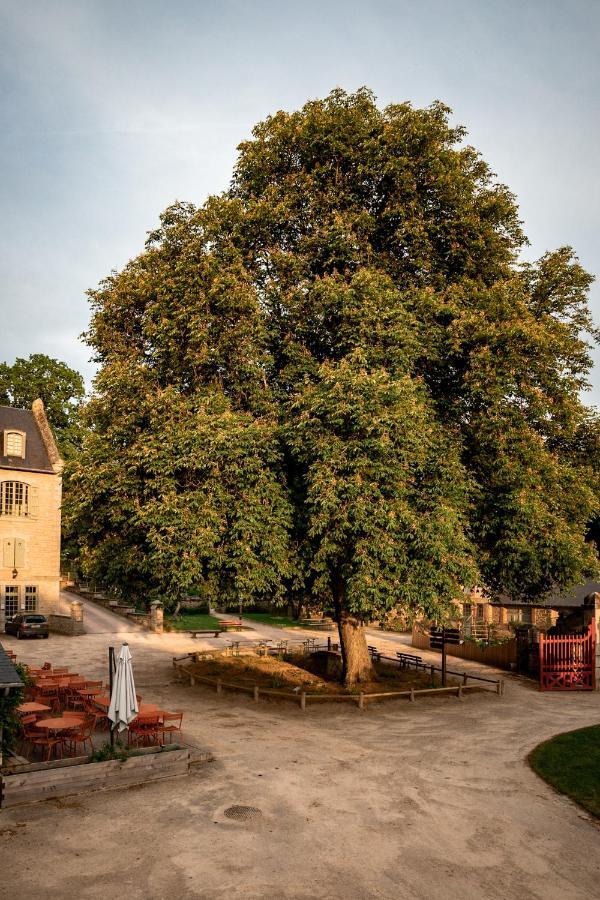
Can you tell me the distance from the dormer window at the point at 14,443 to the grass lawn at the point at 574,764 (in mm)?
39449

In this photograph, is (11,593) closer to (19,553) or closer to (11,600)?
(11,600)

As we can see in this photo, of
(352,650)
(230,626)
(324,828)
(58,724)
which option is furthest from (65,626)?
(324,828)

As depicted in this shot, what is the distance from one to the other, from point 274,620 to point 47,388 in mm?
29661

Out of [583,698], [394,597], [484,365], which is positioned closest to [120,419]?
[394,597]

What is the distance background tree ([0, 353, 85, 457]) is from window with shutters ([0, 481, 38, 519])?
12018 millimetres

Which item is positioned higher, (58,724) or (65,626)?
(58,724)

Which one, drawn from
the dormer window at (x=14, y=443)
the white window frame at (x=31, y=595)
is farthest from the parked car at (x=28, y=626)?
the dormer window at (x=14, y=443)

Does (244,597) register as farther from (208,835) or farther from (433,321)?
(433,321)

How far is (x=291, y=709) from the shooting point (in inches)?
845

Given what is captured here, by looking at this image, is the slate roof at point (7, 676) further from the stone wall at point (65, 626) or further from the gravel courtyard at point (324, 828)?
the stone wall at point (65, 626)

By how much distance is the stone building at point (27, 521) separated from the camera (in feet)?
146

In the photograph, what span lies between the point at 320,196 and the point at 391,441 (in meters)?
10.5

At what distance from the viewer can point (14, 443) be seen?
45875 millimetres

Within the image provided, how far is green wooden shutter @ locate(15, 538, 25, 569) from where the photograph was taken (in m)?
44.6
